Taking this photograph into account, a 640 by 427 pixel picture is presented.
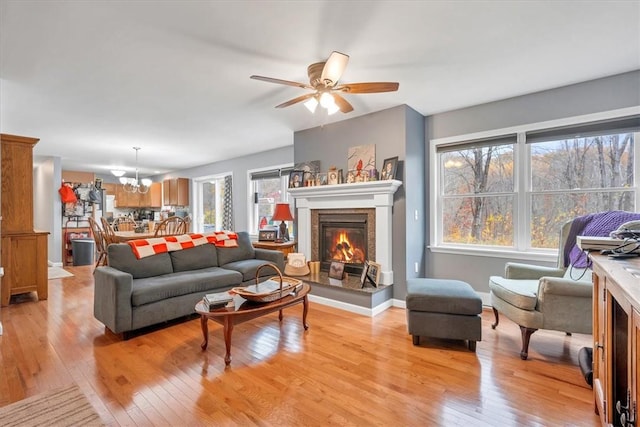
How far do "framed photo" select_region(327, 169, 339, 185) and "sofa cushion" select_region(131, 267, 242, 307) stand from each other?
172 centimetres

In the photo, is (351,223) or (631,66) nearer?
(631,66)

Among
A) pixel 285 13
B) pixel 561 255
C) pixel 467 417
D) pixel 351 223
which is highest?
pixel 285 13

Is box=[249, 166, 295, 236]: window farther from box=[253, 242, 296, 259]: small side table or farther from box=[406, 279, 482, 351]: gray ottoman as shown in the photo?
box=[406, 279, 482, 351]: gray ottoman

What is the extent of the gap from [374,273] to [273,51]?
2526mm

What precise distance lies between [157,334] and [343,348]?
1793mm

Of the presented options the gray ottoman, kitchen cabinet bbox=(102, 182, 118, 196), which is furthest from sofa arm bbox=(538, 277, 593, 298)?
kitchen cabinet bbox=(102, 182, 118, 196)

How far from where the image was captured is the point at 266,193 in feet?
20.2

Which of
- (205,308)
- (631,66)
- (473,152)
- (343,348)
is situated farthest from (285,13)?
(631,66)

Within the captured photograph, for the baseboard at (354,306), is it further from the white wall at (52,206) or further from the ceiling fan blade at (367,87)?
the white wall at (52,206)

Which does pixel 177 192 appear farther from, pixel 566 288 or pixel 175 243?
pixel 566 288

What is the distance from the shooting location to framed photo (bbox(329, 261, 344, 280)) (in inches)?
150

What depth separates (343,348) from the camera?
98.6 inches

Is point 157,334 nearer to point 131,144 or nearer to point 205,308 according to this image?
point 205,308

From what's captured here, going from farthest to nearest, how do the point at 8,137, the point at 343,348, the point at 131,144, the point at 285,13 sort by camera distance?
the point at 131,144, the point at 8,137, the point at 343,348, the point at 285,13
